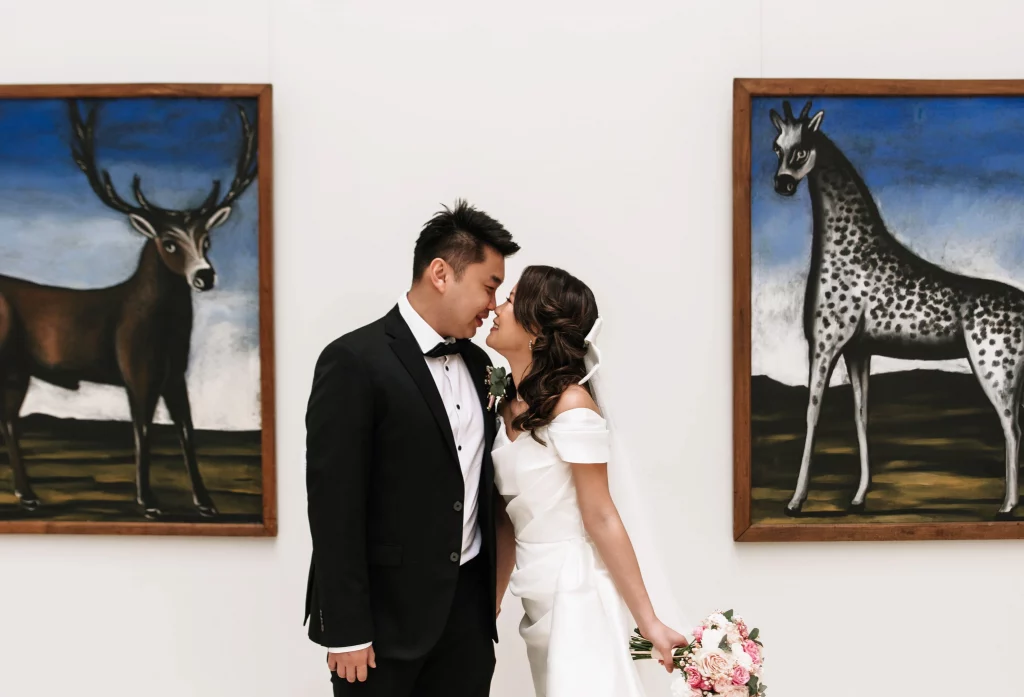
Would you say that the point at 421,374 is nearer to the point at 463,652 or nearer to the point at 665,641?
the point at 463,652

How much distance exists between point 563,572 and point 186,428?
1.44 meters

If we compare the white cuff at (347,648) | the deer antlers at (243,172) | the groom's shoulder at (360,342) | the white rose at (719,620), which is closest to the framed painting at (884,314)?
the white rose at (719,620)

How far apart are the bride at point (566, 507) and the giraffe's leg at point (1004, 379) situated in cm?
144

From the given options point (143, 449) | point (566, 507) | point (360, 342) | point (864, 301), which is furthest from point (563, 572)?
point (143, 449)

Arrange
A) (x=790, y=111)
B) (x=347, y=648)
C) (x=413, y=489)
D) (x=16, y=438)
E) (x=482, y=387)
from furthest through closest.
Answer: (x=16, y=438) < (x=790, y=111) < (x=482, y=387) < (x=413, y=489) < (x=347, y=648)

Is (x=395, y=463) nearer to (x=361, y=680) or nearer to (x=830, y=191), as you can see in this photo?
(x=361, y=680)

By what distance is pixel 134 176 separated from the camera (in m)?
2.76

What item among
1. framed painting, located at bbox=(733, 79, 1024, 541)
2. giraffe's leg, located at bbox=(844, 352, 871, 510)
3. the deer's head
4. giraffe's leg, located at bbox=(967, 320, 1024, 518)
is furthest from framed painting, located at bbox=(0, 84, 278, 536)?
giraffe's leg, located at bbox=(967, 320, 1024, 518)

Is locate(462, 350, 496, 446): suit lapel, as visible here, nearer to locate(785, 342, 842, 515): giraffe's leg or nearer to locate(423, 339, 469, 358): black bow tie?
locate(423, 339, 469, 358): black bow tie

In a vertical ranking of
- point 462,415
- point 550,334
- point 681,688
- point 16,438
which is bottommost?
point 681,688

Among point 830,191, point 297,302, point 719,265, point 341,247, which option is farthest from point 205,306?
point 830,191

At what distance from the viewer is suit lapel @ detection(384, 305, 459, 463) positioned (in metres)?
2.04

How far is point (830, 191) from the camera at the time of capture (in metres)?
2.73

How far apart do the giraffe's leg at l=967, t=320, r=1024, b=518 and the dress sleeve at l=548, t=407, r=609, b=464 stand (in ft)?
4.91
